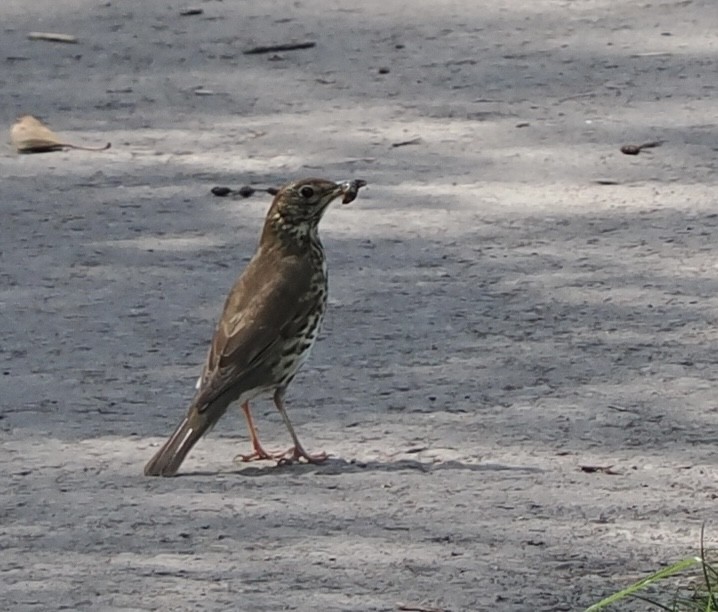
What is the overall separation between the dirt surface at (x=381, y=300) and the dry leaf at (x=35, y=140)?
3.8 inches

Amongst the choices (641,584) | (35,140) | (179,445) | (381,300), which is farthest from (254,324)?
(35,140)

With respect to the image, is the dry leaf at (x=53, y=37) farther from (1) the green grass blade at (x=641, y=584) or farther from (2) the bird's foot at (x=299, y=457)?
(1) the green grass blade at (x=641, y=584)

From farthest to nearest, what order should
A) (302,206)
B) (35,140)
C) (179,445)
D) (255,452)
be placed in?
(35,140)
(302,206)
(255,452)
(179,445)

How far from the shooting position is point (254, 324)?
21.6 feet

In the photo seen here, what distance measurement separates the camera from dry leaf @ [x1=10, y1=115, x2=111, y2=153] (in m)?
9.71

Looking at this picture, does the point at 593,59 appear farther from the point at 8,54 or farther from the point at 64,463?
the point at 64,463

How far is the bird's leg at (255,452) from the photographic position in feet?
21.2

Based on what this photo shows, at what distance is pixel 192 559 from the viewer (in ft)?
18.5

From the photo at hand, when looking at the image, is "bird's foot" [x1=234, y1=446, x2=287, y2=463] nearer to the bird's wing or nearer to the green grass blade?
the bird's wing

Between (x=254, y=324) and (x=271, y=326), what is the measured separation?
0.17ft

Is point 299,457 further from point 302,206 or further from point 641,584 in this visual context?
point 641,584

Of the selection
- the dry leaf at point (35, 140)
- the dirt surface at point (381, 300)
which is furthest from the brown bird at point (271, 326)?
the dry leaf at point (35, 140)

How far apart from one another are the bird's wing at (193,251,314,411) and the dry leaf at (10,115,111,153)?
10.3 ft

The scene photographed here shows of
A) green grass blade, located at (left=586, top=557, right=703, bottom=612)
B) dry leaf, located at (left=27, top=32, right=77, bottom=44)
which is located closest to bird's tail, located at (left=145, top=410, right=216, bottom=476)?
green grass blade, located at (left=586, top=557, right=703, bottom=612)
